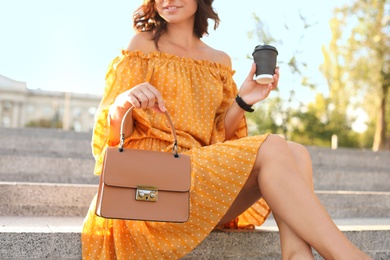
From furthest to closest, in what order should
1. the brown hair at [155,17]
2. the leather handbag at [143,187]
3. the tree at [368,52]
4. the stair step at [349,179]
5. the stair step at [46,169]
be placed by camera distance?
1. the tree at [368,52]
2. the stair step at [349,179]
3. the stair step at [46,169]
4. the brown hair at [155,17]
5. the leather handbag at [143,187]

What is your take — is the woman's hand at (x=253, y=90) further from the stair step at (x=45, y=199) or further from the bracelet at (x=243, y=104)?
the stair step at (x=45, y=199)

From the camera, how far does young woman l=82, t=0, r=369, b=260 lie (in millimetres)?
1856

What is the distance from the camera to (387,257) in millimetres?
2723

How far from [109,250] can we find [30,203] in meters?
1.10

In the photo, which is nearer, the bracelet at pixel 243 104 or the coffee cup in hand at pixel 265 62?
the coffee cup in hand at pixel 265 62

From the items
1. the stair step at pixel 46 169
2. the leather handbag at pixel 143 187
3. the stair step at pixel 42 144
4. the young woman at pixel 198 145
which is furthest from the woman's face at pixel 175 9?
the stair step at pixel 42 144

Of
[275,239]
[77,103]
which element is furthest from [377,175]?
[77,103]

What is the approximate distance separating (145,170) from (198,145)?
53 cm

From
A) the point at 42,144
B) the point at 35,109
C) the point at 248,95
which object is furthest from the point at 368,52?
the point at 35,109

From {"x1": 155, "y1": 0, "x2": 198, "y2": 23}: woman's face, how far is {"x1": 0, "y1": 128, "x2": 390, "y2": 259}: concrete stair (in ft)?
3.08

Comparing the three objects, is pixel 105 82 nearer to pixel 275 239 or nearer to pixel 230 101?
pixel 230 101

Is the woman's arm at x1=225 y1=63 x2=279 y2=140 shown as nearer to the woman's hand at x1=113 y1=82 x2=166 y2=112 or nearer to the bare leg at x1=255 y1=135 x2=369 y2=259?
the bare leg at x1=255 y1=135 x2=369 y2=259

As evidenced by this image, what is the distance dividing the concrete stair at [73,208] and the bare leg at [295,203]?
47cm

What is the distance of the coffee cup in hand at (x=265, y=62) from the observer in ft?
6.50
